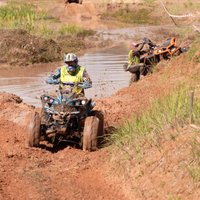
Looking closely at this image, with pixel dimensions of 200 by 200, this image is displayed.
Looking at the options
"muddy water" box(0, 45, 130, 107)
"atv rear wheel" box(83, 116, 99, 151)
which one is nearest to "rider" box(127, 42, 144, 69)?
"muddy water" box(0, 45, 130, 107)

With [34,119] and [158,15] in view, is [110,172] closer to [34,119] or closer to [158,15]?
[34,119]

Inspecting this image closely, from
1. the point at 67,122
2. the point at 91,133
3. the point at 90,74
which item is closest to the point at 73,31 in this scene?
the point at 90,74

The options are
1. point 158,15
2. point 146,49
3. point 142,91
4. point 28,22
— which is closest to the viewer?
point 142,91

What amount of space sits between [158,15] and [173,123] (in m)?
34.1

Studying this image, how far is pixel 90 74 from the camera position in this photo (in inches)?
801

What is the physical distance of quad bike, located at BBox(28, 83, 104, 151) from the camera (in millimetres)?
9477

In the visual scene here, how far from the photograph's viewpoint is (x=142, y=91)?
14.9 meters

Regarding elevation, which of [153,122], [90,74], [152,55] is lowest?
[90,74]

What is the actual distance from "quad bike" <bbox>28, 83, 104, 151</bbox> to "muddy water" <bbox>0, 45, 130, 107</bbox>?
228 inches

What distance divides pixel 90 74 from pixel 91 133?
1103 centimetres

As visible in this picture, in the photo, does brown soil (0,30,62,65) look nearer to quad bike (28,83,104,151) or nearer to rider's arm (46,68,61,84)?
rider's arm (46,68,61,84)

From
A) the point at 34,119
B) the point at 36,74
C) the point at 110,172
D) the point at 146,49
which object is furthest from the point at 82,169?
the point at 36,74

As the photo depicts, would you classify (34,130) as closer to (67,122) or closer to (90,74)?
(67,122)

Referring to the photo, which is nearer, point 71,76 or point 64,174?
point 64,174
